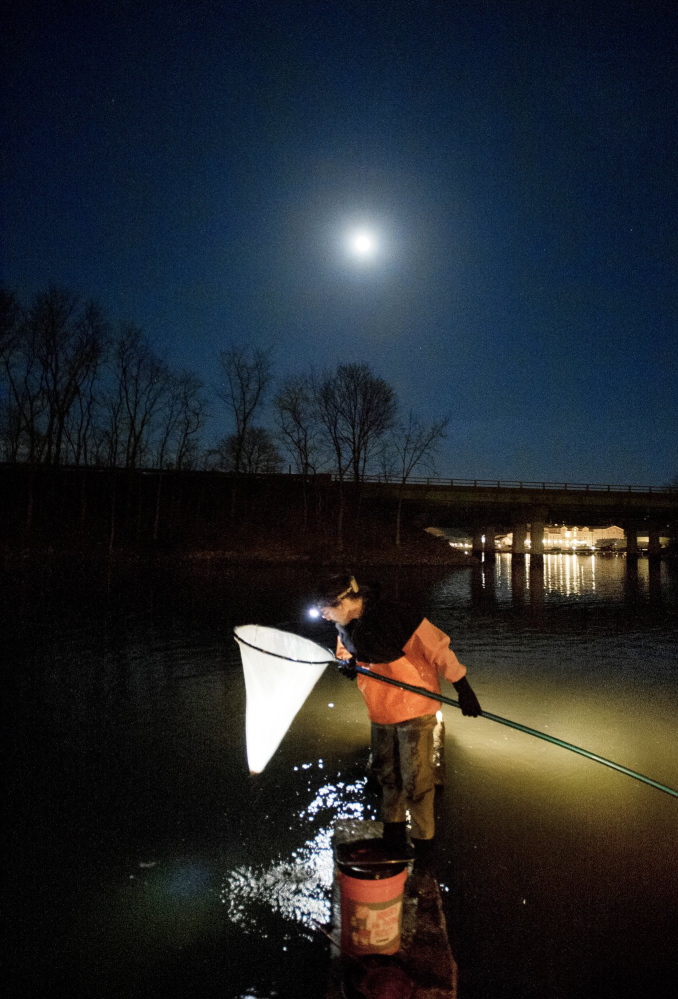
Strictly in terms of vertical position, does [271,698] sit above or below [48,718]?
above

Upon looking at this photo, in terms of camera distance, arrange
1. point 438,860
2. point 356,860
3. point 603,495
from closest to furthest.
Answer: point 356,860
point 438,860
point 603,495

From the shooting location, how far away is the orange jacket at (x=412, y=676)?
11.6 ft

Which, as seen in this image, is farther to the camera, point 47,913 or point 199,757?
point 199,757

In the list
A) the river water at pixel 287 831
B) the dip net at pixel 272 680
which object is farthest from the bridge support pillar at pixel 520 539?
the dip net at pixel 272 680

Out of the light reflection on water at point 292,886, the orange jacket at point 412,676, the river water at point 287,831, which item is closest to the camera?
the river water at point 287,831

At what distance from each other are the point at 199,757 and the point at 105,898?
2.28 metres

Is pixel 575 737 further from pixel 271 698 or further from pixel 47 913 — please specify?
pixel 47 913

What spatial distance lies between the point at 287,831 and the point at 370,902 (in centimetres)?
185

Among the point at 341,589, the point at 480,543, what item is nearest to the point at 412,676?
the point at 341,589

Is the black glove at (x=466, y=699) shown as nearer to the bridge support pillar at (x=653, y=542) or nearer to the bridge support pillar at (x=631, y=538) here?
the bridge support pillar at (x=653, y=542)

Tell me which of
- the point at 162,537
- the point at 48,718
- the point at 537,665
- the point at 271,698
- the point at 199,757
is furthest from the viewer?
the point at 162,537

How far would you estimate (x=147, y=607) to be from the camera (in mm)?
16516

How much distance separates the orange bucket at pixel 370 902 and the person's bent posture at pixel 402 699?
2.53 feet

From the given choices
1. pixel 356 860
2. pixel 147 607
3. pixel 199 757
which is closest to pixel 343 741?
pixel 199 757
